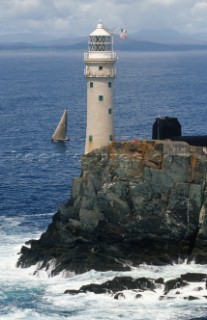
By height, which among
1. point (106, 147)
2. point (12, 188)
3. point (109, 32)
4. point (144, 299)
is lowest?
point (144, 299)

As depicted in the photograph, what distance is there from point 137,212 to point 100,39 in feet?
56.9

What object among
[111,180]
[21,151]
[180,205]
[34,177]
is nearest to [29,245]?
[111,180]

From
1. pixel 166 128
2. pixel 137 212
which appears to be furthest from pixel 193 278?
pixel 166 128

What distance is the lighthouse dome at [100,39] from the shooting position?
68.6 m

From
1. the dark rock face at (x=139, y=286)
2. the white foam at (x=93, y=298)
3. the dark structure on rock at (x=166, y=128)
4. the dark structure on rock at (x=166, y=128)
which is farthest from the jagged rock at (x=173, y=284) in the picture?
the dark structure on rock at (x=166, y=128)

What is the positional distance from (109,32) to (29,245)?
21.5 m

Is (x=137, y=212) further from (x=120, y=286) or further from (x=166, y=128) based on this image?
(x=166, y=128)

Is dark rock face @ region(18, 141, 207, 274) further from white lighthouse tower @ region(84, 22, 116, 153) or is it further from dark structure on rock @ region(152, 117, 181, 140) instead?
dark structure on rock @ region(152, 117, 181, 140)

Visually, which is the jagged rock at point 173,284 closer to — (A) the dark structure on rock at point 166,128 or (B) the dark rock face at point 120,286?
(B) the dark rock face at point 120,286

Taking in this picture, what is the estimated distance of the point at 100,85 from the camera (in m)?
69.8

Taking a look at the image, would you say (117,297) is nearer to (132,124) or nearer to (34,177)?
(34,177)

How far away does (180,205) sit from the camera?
2408 inches

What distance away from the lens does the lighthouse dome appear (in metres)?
68.6

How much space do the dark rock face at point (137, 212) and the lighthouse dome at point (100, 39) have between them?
10429mm
